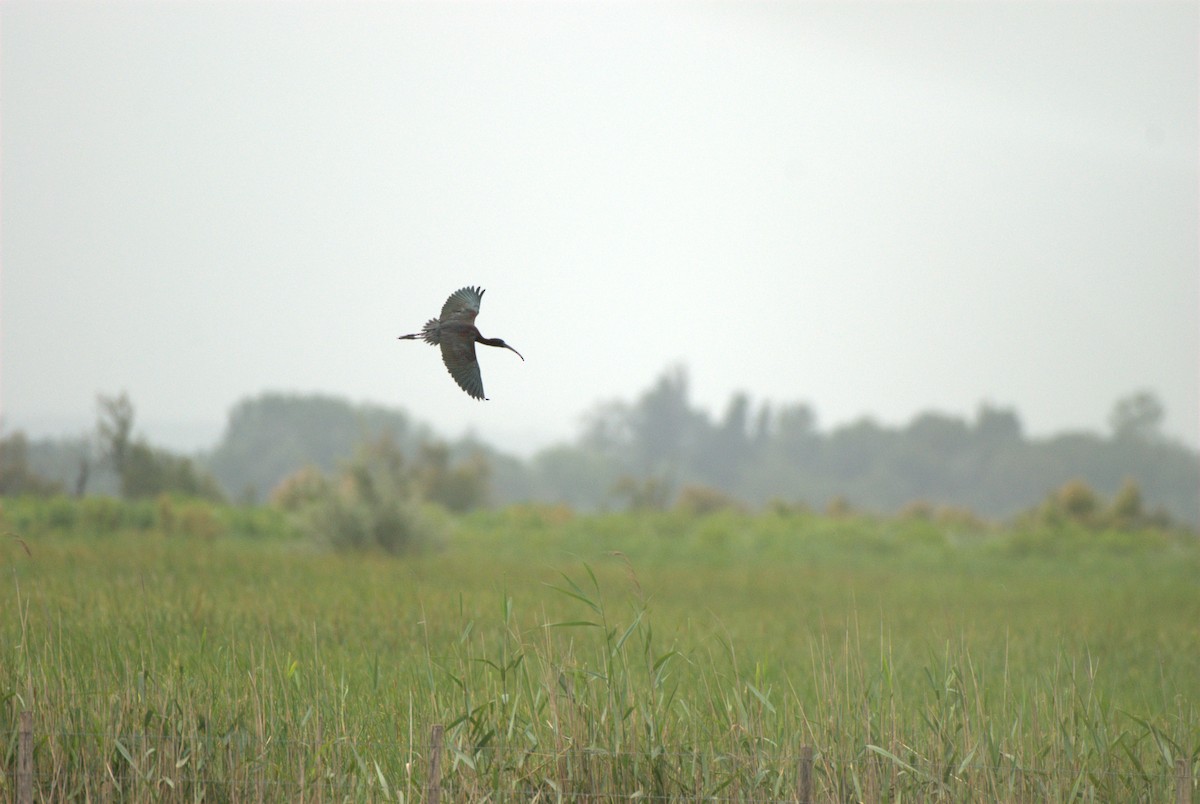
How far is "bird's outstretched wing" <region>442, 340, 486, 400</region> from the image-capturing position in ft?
10.4

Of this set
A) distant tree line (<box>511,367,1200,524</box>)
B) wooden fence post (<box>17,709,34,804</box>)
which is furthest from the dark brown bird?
distant tree line (<box>511,367,1200,524</box>)

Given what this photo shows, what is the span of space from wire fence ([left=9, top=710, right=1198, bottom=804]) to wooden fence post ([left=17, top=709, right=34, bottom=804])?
231 millimetres

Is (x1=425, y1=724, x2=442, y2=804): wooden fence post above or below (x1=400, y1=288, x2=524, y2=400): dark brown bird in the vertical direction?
below

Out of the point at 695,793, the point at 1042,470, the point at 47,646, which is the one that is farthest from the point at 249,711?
the point at 1042,470

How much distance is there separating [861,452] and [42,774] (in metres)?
77.6

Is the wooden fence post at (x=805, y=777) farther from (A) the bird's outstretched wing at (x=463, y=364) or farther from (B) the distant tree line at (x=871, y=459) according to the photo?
(B) the distant tree line at (x=871, y=459)

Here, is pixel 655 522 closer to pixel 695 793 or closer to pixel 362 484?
pixel 362 484

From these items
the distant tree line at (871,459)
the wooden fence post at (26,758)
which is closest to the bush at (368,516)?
the wooden fence post at (26,758)

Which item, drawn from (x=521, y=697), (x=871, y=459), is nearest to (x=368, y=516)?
(x=521, y=697)

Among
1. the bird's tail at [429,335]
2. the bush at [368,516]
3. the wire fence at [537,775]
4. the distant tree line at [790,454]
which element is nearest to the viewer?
the bird's tail at [429,335]

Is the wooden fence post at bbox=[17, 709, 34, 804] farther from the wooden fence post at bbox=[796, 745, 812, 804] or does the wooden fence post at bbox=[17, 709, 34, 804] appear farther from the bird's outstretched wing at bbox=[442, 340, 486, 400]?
the wooden fence post at bbox=[796, 745, 812, 804]

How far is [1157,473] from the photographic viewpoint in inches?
2859

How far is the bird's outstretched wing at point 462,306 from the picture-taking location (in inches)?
126

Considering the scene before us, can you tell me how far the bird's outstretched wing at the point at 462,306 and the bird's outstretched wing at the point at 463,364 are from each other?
2 centimetres
